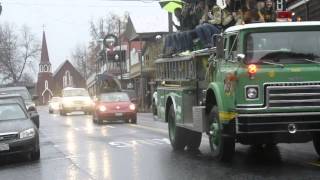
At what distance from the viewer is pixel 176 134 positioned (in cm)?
1551

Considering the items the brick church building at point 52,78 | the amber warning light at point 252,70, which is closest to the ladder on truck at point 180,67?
the amber warning light at point 252,70

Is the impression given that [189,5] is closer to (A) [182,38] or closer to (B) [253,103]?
(A) [182,38]

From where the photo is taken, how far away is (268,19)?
13.2 metres

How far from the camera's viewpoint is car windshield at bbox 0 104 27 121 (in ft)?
50.3

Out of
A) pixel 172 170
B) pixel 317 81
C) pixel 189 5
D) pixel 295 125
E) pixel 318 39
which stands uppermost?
pixel 189 5

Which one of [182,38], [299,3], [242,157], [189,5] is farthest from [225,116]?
[299,3]

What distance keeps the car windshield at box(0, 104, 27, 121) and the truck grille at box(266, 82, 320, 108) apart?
6.77 meters

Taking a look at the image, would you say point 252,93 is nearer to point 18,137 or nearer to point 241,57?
point 241,57

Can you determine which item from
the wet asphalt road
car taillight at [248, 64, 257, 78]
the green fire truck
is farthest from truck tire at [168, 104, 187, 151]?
car taillight at [248, 64, 257, 78]

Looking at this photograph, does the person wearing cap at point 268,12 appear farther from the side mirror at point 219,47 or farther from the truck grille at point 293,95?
the truck grille at point 293,95

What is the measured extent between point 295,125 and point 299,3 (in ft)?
55.1

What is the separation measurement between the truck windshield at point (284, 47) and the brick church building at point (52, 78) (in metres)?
127

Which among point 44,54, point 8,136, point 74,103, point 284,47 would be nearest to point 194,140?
point 8,136

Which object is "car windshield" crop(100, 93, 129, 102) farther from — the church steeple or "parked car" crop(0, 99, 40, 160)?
the church steeple
